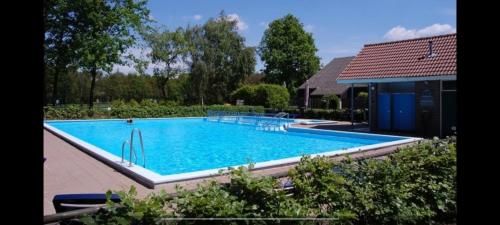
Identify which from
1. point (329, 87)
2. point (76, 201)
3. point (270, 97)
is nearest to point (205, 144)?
point (76, 201)

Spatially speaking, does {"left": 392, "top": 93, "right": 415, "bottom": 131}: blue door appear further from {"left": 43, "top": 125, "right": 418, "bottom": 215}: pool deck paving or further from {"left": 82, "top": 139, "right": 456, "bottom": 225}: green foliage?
{"left": 82, "top": 139, "right": 456, "bottom": 225}: green foliage

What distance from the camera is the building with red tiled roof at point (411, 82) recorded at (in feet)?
58.0

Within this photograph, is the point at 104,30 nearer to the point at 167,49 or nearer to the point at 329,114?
the point at 167,49

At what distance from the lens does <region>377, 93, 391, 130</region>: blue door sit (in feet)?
66.2

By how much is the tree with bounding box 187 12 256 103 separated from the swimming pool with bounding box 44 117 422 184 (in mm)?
19232

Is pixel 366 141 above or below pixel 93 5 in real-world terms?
below

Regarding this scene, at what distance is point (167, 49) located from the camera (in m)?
45.8

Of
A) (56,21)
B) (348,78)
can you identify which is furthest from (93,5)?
(348,78)

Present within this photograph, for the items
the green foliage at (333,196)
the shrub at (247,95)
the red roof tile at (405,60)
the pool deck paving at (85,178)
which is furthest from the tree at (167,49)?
the green foliage at (333,196)

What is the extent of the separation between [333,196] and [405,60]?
1723 centimetres

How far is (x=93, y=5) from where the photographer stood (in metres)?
34.6
